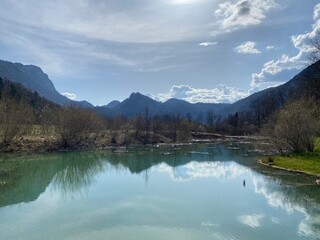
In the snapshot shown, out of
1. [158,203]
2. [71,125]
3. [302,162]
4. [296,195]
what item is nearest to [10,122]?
[71,125]

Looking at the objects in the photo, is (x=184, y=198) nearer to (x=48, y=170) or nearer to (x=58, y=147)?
(x=48, y=170)

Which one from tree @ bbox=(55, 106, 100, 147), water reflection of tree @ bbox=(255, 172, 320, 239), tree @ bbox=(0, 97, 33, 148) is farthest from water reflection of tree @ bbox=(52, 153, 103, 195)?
water reflection of tree @ bbox=(255, 172, 320, 239)

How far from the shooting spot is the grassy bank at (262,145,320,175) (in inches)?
1391

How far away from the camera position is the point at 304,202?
996 inches

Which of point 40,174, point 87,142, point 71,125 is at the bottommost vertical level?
point 40,174

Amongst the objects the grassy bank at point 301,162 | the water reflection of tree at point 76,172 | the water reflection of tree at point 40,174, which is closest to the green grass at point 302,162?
the grassy bank at point 301,162

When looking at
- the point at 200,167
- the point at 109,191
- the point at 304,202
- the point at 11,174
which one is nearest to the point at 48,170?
the point at 11,174

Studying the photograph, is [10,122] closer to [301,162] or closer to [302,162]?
[301,162]

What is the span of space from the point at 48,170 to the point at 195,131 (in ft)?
303

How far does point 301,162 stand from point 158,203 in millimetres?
20168

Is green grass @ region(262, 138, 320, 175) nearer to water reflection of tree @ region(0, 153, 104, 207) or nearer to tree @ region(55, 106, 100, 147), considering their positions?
water reflection of tree @ region(0, 153, 104, 207)

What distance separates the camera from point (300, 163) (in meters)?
38.3

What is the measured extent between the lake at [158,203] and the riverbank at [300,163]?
1.36m

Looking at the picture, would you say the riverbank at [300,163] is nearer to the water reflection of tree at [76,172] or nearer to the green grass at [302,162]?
the green grass at [302,162]
